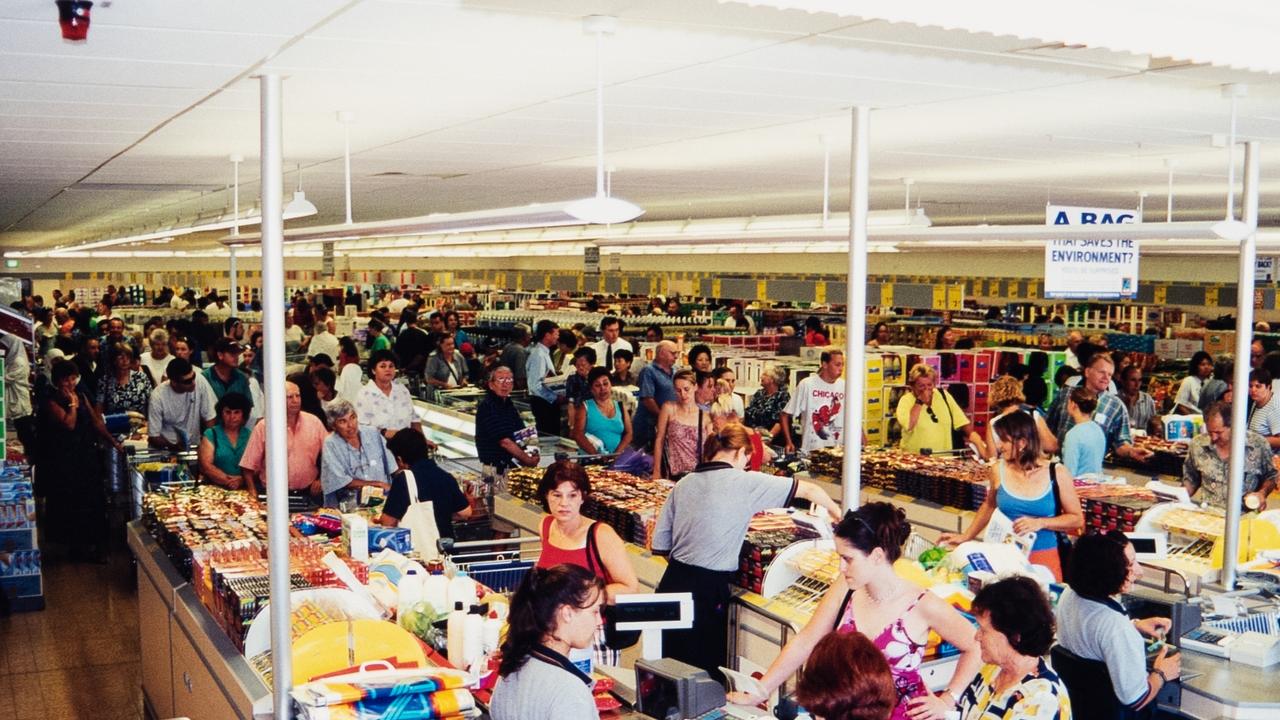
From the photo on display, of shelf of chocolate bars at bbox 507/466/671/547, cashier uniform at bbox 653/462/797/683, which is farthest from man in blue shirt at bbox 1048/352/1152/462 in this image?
cashier uniform at bbox 653/462/797/683

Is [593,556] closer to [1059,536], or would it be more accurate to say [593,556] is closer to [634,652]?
[634,652]

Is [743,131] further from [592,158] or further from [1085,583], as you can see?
[1085,583]

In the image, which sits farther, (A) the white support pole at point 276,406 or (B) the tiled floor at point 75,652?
(B) the tiled floor at point 75,652

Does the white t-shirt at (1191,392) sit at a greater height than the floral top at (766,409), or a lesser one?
greater

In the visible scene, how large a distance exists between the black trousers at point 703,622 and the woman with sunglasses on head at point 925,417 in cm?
396

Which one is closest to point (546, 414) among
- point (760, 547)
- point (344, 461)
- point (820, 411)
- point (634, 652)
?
point (820, 411)

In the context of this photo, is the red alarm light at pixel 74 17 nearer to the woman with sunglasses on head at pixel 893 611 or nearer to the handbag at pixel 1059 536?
the woman with sunglasses on head at pixel 893 611

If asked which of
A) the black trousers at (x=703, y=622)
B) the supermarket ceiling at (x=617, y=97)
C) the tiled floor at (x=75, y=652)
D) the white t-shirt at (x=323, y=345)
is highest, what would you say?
the supermarket ceiling at (x=617, y=97)

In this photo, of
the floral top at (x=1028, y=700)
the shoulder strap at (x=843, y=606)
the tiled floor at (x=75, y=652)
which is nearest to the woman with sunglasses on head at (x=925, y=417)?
the shoulder strap at (x=843, y=606)

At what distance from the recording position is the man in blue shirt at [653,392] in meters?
9.48

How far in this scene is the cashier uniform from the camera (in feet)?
17.2

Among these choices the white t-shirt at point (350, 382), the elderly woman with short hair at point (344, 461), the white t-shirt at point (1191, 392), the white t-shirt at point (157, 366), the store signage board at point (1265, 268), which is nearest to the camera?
the elderly woman with short hair at point (344, 461)

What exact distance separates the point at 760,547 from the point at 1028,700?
6.07ft

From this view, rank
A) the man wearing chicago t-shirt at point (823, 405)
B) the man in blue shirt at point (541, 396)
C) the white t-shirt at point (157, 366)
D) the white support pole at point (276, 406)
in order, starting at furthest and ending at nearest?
the white t-shirt at point (157, 366)
the man in blue shirt at point (541, 396)
the man wearing chicago t-shirt at point (823, 405)
the white support pole at point (276, 406)
